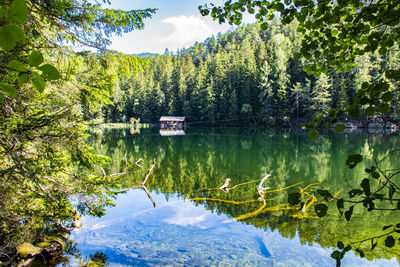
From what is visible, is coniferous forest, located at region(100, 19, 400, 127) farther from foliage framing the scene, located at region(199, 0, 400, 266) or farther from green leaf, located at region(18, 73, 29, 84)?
Answer: green leaf, located at region(18, 73, 29, 84)

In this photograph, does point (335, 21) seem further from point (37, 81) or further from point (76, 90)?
point (76, 90)

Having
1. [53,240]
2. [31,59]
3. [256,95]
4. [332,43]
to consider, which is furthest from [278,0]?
[256,95]

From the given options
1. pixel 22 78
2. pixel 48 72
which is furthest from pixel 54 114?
pixel 48 72

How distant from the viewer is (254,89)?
56.0 meters

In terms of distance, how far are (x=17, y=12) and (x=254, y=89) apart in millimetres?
57787

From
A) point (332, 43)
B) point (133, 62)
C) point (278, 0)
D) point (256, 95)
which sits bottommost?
point (332, 43)

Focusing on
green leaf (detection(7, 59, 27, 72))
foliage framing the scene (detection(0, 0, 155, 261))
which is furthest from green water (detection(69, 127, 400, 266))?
green leaf (detection(7, 59, 27, 72))

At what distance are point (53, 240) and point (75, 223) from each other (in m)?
1.57

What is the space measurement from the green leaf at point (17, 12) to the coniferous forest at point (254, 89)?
3320cm

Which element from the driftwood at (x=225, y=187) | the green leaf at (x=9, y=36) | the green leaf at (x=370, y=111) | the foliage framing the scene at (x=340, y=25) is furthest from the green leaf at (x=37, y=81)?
the driftwood at (x=225, y=187)

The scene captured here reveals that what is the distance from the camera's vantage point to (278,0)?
1910 millimetres

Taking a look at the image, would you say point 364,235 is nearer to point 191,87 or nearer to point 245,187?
point 245,187

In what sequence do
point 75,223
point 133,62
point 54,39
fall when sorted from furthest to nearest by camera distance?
1. point 75,223
2. point 133,62
3. point 54,39

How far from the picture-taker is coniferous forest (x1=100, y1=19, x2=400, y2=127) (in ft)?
145
